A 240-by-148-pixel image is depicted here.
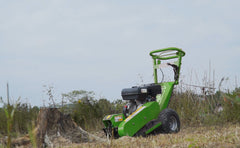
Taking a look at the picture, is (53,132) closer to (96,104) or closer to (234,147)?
(234,147)

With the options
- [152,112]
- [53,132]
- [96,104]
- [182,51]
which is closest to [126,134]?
[152,112]

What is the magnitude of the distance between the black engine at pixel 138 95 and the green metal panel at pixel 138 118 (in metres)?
0.25

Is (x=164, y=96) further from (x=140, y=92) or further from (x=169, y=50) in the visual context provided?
(x=169, y=50)

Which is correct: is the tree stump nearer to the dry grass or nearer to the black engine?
the dry grass

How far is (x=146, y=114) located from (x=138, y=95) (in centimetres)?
42

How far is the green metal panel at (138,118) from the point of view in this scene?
15.9ft

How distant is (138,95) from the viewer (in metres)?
5.45

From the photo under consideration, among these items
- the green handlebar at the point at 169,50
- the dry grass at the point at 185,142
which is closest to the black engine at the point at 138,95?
the green handlebar at the point at 169,50

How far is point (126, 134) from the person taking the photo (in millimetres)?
4812

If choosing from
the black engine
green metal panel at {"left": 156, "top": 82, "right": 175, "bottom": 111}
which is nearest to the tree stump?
the black engine

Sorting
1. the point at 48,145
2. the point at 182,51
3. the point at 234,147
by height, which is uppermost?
the point at 182,51

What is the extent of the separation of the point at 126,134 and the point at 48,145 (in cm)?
131

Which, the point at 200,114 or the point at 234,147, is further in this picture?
the point at 200,114

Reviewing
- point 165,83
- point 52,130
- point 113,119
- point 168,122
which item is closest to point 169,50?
point 165,83
